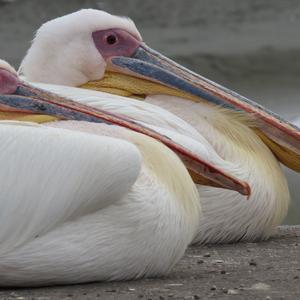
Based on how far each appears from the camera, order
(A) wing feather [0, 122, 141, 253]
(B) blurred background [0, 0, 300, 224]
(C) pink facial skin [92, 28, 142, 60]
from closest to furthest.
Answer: (A) wing feather [0, 122, 141, 253] < (C) pink facial skin [92, 28, 142, 60] < (B) blurred background [0, 0, 300, 224]

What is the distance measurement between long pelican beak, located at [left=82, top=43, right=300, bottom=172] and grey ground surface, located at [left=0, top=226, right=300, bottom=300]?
37.5 inches

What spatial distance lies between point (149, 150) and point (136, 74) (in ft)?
5.99

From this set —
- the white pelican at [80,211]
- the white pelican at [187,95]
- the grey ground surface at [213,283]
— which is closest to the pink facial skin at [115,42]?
the white pelican at [187,95]

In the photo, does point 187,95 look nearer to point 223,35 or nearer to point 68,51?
point 68,51

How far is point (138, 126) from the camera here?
20.9 feet

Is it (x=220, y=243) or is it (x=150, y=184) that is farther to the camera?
(x=220, y=243)

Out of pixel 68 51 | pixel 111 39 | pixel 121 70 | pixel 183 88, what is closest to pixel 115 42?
pixel 111 39

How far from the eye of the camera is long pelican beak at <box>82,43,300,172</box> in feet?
25.5

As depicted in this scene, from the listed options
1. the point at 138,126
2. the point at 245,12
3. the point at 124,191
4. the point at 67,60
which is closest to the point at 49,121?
the point at 138,126

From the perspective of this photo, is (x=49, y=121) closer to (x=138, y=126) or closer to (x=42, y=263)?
(x=138, y=126)

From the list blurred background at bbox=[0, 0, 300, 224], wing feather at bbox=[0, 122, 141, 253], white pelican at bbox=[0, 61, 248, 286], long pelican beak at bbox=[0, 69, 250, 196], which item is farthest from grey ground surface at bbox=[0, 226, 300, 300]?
blurred background at bbox=[0, 0, 300, 224]

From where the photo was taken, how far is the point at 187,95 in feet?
25.6

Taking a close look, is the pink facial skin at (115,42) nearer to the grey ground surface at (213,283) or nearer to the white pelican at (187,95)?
the white pelican at (187,95)

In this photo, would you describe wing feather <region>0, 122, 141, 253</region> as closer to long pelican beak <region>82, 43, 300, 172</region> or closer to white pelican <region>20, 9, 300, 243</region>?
white pelican <region>20, 9, 300, 243</region>
